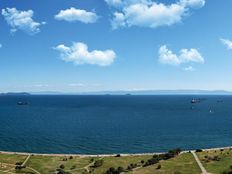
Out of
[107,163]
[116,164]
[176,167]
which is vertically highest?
[176,167]

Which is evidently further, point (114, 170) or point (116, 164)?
point (116, 164)

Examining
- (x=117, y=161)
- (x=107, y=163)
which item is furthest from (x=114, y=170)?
(x=117, y=161)

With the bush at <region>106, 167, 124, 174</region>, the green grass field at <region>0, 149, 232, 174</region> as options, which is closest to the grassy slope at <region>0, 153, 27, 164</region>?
the green grass field at <region>0, 149, 232, 174</region>

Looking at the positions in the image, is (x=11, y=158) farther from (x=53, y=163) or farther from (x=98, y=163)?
(x=98, y=163)

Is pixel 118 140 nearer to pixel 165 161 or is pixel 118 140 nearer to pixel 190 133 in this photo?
pixel 190 133

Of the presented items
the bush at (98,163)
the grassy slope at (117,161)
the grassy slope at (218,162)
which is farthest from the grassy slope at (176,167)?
the bush at (98,163)

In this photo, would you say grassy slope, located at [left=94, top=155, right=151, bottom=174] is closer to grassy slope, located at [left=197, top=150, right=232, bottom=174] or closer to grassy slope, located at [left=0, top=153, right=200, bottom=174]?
grassy slope, located at [left=0, top=153, right=200, bottom=174]

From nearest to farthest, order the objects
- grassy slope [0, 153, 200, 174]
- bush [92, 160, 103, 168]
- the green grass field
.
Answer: the green grass field < grassy slope [0, 153, 200, 174] < bush [92, 160, 103, 168]

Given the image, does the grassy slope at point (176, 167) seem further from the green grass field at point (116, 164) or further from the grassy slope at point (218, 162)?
the grassy slope at point (218, 162)
